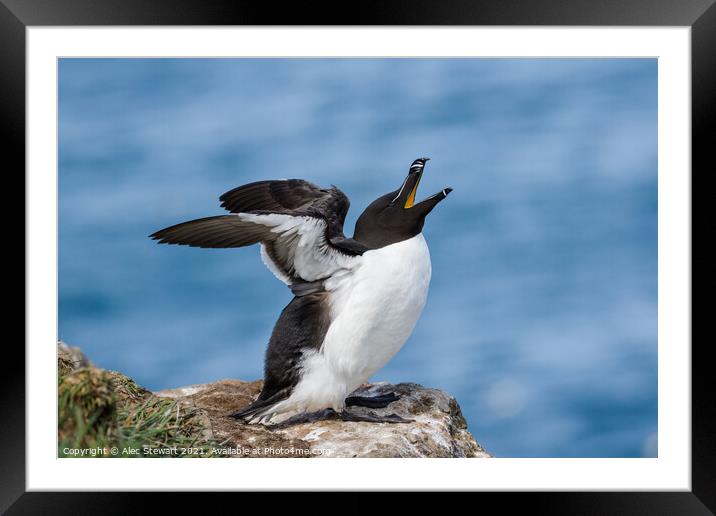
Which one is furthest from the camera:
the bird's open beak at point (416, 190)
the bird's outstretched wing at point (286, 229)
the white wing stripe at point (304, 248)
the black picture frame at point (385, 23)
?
the bird's open beak at point (416, 190)

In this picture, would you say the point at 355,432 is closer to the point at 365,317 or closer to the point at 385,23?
the point at 365,317

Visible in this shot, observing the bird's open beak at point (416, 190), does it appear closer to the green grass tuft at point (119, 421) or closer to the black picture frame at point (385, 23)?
the black picture frame at point (385, 23)

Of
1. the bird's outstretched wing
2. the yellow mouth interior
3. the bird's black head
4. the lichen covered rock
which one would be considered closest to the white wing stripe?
the bird's outstretched wing

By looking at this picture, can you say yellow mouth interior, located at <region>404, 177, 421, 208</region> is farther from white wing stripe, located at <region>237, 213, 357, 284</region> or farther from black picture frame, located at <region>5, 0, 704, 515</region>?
black picture frame, located at <region>5, 0, 704, 515</region>

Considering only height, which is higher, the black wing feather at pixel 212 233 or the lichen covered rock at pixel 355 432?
the black wing feather at pixel 212 233

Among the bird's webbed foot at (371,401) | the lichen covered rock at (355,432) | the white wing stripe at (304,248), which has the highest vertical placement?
the white wing stripe at (304,248)

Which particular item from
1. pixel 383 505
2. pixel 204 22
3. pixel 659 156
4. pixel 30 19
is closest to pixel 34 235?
pixel 30 19

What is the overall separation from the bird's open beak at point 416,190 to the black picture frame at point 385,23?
3.14 ft

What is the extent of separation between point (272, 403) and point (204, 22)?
7.74ft

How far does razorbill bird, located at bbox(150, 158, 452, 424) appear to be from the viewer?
5812 millimetres

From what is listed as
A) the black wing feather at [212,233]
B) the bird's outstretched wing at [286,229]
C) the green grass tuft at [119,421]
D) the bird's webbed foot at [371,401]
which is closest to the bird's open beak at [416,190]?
the bird's outstretched wing at [286,229]

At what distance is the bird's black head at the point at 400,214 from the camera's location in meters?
5.96

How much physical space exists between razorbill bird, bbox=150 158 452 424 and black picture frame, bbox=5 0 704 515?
27.7 inches

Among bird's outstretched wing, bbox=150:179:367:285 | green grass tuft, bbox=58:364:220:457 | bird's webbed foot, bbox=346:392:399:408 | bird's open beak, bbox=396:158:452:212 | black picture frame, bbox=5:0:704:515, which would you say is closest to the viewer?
green grass tuft, bbox=58:364:220:457
